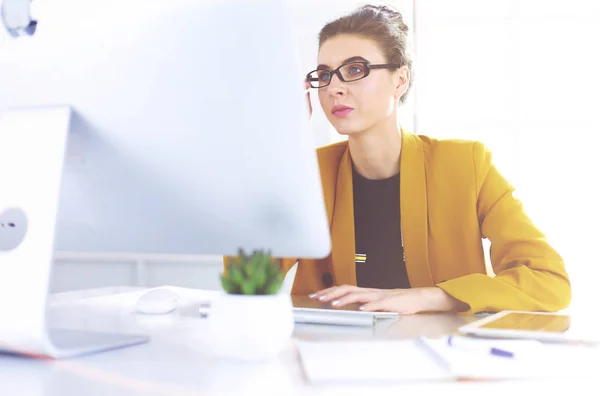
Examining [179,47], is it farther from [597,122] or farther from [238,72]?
[597,122]

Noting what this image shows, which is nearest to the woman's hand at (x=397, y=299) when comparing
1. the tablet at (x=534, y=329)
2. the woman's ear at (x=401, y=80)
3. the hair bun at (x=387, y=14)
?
the tablet at (x=534, y=329)

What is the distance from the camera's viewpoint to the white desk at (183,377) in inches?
21.7

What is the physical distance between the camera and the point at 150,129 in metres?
0.71

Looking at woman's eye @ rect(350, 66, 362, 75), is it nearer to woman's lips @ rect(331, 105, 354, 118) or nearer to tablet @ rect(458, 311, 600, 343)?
woman's lips @ rect(331, 105, 354, 118)

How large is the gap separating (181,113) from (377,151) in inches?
45.3

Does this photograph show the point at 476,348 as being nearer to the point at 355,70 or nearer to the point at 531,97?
the point at 355,70

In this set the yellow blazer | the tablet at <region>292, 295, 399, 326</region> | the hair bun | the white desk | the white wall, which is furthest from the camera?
the white wall

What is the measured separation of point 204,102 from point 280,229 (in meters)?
0.19

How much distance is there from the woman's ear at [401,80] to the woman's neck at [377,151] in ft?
0.35

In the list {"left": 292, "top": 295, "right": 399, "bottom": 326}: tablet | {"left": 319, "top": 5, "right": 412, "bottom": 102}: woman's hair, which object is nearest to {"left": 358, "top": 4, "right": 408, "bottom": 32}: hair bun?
{"left": 319, "top": 5, "right": 412, "bottom": 102}: woman's hair

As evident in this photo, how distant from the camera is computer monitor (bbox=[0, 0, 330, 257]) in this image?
63cm

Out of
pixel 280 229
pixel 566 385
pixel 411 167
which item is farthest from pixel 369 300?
pixel 411 167

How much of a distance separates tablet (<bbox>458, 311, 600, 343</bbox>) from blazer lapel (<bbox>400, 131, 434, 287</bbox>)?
2.07 feet

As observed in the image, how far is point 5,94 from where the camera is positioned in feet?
2.52
